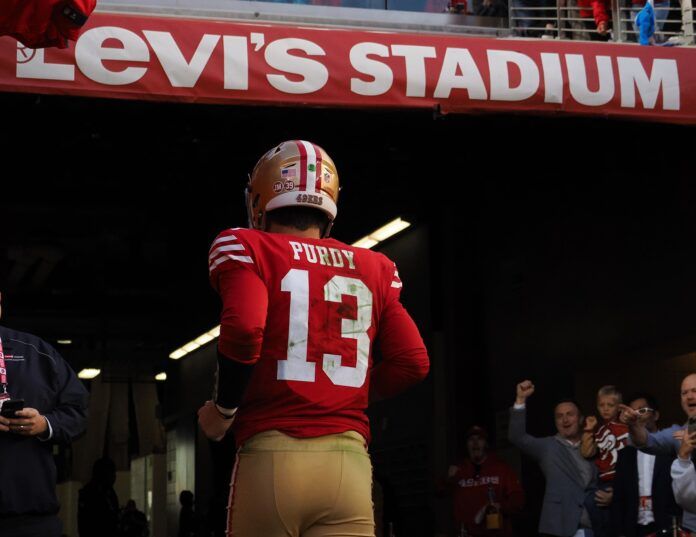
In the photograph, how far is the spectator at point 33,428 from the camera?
193 inches

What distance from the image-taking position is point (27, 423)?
4914 mm

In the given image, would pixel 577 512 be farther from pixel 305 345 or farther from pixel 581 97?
pixel 305 345

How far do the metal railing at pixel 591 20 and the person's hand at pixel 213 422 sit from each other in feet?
24.9

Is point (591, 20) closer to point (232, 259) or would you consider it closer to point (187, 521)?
point (232, 259)

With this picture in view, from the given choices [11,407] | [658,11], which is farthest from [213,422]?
[658,11]

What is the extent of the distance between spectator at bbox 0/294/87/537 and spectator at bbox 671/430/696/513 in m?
4.06

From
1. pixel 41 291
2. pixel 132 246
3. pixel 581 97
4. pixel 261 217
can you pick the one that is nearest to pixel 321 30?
pixel 581 97

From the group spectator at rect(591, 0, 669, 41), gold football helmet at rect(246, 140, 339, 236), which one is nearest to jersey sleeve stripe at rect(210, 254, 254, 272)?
gold football helmet at rect(246, 140, 339, 236)

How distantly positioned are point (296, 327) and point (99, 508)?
1270 cm

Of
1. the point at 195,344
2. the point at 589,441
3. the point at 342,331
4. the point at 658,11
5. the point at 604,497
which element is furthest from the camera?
the point at 195,344

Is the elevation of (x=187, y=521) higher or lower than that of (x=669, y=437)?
lower

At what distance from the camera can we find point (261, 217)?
14.2 ft

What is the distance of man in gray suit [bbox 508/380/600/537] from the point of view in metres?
10.5

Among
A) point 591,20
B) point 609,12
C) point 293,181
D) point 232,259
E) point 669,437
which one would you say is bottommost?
point 669,437
